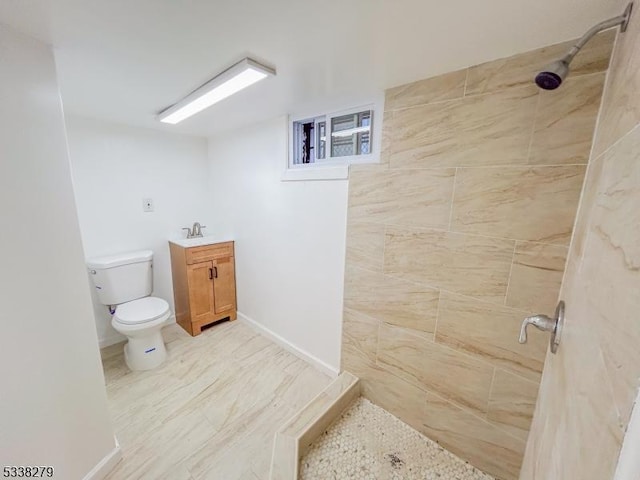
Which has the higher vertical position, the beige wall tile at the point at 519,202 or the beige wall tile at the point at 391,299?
Answer: the beige wall tile at the point at 519,202

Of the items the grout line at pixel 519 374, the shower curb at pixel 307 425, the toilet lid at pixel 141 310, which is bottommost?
the shower curb at pixel 307 425

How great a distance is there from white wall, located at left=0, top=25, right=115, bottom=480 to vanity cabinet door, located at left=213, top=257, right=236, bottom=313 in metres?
1.36

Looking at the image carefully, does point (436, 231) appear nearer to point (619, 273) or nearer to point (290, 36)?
point (619, 273)

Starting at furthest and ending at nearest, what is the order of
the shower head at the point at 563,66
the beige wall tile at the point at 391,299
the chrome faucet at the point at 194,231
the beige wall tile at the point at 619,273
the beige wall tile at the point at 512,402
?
the chrome faucet at the point at 194,231, the beige wall tile at the point at 391,299, the beige wall tile at the point at 512,402, the shower head at the point at 563,66, the beige wall tile at the point at 619,273

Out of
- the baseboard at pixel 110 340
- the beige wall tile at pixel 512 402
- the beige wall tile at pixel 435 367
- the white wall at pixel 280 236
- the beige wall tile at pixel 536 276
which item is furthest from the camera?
the baseboard at pixel 110 340

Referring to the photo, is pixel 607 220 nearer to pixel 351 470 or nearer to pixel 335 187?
pixel 335 187

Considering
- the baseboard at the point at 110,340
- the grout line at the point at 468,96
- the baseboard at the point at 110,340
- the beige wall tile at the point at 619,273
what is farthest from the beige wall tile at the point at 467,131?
the baseboard at the point at 110,340

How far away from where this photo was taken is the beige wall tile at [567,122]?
920mm

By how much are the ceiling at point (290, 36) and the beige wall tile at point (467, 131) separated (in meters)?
0.17

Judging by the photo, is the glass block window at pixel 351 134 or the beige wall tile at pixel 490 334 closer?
the beige wall tile at pixel 490 334

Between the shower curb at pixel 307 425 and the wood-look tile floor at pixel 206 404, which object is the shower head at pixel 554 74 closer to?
the shower curb at pixel 307 425

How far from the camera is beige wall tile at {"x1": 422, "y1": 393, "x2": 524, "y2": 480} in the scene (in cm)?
121

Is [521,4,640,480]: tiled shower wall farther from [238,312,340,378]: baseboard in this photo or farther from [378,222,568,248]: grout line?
[238,312,340,378]: baseboard

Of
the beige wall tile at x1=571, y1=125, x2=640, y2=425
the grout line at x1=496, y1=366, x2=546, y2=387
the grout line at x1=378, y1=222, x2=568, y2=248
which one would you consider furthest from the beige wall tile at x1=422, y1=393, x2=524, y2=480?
the beige wall tile at x1=571, y1=125, x2=640, y2=425
